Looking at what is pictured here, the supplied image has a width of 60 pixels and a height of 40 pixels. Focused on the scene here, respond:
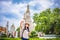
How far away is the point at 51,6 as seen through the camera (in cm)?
332

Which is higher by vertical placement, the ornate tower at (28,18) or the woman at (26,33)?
the ornate tower at (28,18)

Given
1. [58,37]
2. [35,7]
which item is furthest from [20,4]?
[58,37]

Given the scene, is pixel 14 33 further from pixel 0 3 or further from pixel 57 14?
pixel 57 14

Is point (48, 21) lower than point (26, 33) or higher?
higher

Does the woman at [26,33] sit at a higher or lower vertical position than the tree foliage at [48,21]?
lower

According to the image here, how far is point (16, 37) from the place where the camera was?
330cm

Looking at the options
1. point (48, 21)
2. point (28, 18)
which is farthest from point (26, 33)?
point (48, 21)

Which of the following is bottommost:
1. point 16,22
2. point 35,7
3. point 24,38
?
point 24,38

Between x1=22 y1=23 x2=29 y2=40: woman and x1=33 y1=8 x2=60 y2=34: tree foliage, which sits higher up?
x1=33 y1=8 x2=60 y2=34: tree foliage

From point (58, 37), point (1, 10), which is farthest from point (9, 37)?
point (58, 37)

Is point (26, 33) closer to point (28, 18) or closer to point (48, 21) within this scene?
point (28, 18)

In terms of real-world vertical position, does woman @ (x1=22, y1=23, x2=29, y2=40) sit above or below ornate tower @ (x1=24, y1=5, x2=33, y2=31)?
below

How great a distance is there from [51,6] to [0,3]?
2.68ft

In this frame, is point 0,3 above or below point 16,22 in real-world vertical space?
above
